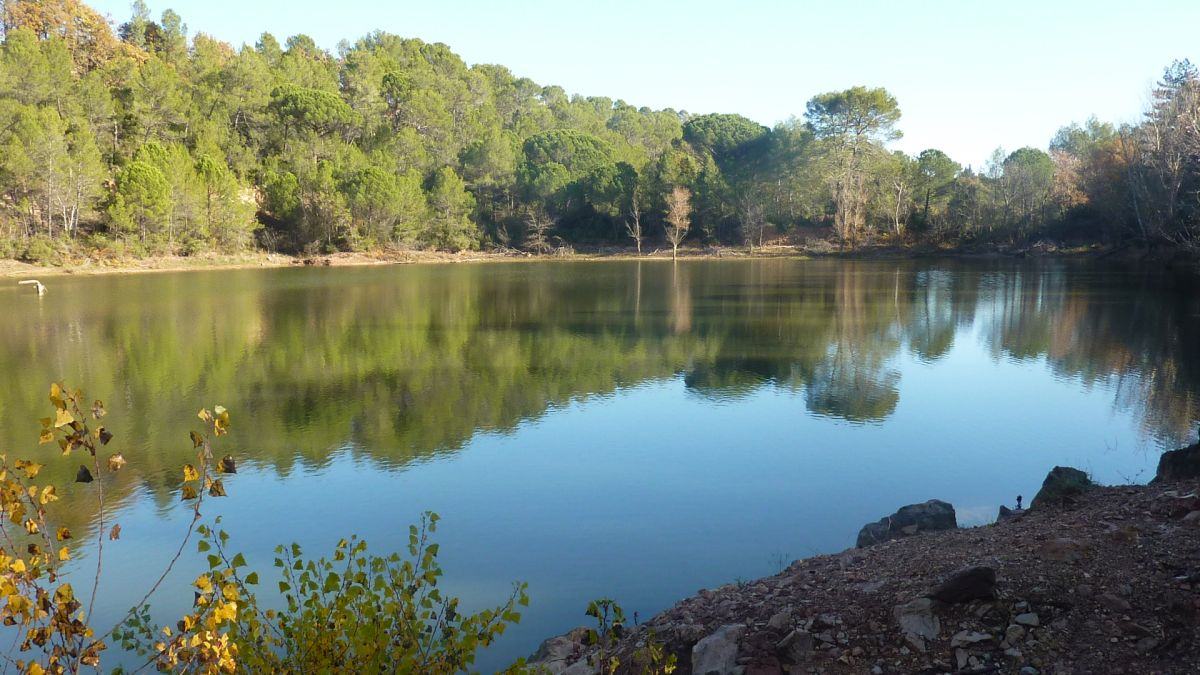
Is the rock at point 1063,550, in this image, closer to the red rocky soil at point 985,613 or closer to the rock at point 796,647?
the red rocky soil at point 985,613

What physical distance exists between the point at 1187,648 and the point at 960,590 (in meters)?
1.22

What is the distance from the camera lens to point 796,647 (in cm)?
527

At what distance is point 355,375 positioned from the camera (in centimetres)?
1934

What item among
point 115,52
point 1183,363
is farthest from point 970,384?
point 115,52

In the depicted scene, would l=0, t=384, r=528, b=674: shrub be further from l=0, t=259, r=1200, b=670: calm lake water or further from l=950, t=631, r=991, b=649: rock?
l=0, t=259, r=1200, b=670: calm lake water

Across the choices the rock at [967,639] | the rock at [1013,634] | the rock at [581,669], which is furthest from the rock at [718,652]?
the rock at [1013,634]

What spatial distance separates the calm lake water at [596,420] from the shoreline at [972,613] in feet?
5.52

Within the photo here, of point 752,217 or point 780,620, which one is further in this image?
point 752,217

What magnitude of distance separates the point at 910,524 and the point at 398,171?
7184 centimetres

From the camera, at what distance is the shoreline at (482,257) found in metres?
52.3

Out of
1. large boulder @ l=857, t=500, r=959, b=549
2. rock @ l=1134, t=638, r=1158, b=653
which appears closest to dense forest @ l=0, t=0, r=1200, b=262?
large boulder @ l=857, t=500, r=959, b=549

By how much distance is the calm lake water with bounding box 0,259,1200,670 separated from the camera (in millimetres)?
9586

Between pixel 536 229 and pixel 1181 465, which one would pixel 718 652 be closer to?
pixel 1181 465

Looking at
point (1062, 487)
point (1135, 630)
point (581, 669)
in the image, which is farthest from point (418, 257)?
point (1135, 630)
